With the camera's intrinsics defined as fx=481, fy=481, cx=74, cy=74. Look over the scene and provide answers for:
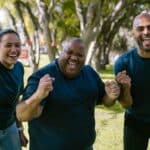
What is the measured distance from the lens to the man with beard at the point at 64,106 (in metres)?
3.82

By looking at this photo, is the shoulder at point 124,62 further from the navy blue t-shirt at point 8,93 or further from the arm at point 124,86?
the navy blue t-shirt at point 8,93

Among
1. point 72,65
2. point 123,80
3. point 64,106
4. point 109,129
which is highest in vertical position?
point 72,65

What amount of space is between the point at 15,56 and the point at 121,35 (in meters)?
44.0

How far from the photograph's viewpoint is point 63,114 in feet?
12.6

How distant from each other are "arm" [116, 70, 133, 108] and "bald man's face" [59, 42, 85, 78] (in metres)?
0.44

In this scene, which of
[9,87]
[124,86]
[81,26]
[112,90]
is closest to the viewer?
[112,90]

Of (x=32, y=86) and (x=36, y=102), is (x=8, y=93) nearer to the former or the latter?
(x=32, y=86)

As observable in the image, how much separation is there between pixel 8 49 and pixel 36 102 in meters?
1.12

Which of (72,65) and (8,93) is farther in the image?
(8,93)

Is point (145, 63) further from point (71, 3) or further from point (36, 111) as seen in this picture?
point (71, 3)

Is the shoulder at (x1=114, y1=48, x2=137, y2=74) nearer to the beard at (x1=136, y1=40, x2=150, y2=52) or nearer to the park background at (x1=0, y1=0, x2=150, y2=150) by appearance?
the beard at (x1=136, y1=40, x2=150, y2=52)

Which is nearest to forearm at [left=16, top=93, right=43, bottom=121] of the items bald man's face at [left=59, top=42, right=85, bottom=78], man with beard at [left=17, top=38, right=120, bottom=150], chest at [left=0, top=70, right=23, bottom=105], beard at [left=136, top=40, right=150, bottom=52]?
man with beard at [left=17, top=38, right=120, bottom=150]

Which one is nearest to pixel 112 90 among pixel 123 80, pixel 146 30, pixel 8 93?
pixel 123 80

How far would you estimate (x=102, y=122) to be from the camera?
10.8 metres
